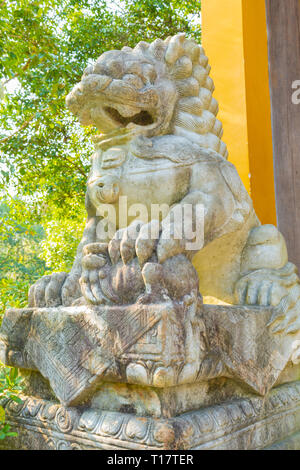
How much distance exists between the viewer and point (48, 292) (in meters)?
1.85

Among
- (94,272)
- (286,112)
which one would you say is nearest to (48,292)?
(94,272)

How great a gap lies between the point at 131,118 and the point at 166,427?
4.07 ft

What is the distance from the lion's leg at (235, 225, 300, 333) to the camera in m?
1.90

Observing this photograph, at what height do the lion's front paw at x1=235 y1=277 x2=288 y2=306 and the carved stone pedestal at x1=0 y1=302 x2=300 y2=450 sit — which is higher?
the lion's front paw at x1=235 y1=277 x2=288 y2=306

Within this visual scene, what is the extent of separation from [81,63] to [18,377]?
4.93m

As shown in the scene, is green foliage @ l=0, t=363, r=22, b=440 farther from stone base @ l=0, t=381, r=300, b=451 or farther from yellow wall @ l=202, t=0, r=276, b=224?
yellow wall @ l=202, t=0, r=276, b=224

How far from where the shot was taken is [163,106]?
6.44 feet

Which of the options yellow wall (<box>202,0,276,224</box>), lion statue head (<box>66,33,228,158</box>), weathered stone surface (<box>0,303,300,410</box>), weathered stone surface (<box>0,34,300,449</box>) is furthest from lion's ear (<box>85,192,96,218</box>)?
yellow wall (<box>202,0,276,224</box>)

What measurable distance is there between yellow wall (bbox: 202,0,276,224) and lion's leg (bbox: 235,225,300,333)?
107cm

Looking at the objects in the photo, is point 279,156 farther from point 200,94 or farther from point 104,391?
point 104,391

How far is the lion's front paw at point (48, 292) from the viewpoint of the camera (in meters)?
1.84

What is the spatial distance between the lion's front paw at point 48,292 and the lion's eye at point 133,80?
2.69 feet

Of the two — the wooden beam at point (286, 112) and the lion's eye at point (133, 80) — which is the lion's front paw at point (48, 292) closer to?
the lion's eye at point (133, 80)
